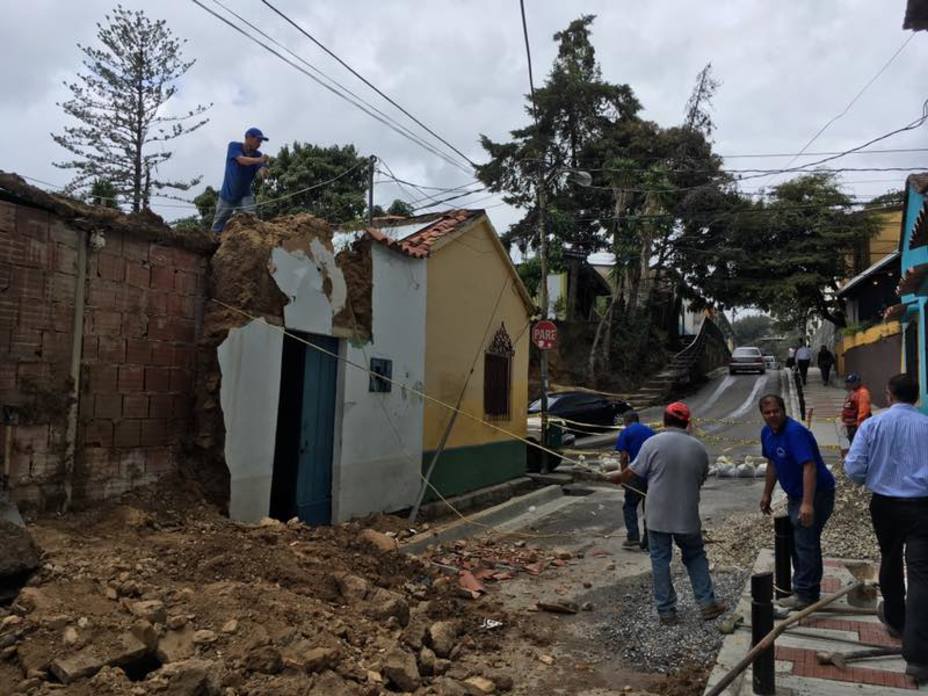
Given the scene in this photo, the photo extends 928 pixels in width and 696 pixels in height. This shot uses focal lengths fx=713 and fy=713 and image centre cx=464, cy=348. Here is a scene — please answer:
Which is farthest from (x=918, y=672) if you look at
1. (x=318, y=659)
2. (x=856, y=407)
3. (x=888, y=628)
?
(x=856, y=407)

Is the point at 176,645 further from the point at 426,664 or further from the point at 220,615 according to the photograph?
the point at 426,664

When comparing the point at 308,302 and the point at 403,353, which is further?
the point at 403,353

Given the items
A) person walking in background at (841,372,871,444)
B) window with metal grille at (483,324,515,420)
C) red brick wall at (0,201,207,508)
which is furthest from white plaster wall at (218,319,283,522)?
person walking in background at (841,372,871,444)

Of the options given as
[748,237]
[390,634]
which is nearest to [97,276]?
[390,634]

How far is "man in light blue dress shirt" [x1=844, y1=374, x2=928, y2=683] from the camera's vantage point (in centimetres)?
396

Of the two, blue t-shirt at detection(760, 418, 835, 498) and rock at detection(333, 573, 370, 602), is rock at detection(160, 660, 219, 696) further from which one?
blue t-shirt at detection(760, 418, 835, 498)

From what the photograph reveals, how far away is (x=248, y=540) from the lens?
5504 millimetres

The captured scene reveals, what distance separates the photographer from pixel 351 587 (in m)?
5.17

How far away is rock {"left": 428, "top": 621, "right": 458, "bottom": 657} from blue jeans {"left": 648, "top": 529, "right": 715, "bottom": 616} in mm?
1634

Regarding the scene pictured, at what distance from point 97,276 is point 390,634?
361cm

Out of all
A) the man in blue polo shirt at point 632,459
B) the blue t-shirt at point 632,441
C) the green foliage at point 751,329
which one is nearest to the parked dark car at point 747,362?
the man in blue polo shirt at point 632,459

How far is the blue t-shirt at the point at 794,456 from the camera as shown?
516 centimetres

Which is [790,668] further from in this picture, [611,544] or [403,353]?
[403,353]

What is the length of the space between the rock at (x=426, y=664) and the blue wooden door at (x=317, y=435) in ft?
11.9
